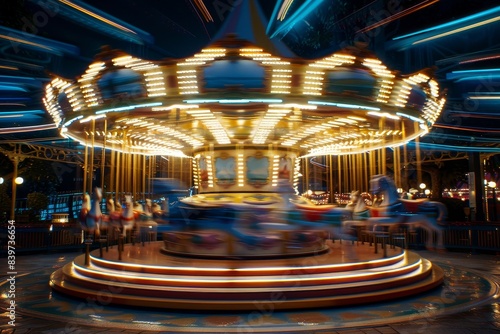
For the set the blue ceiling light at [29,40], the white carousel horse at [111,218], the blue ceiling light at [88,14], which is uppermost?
the blue ceiling light at [88,14]

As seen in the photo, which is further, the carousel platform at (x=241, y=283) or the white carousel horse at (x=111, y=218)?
the white carousel horse at (x=111, y=218)

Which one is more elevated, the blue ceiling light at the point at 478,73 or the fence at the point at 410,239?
the blue ceiling light at the point at 478,73

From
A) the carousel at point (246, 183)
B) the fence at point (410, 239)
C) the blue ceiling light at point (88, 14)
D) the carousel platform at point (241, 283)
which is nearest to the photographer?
the carousel platform at point (241, 283)

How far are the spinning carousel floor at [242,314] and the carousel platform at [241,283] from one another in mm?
90

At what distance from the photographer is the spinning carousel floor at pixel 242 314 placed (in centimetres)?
491

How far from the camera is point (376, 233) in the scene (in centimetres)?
838

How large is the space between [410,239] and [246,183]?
764 centimetres

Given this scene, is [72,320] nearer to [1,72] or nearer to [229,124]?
[229,124]

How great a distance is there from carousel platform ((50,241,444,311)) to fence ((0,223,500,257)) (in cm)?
596

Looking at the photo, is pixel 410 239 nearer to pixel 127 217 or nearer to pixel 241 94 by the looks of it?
pixel 127 217

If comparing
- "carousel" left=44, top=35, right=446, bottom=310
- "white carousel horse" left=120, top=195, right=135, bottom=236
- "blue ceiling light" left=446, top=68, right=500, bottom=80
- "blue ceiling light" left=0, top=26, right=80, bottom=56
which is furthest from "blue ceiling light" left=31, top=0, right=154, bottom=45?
"blue ceiling light" left=446, top=68, right=500, bottom=80

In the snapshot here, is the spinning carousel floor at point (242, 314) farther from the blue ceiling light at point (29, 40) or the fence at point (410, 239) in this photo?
the fence at point (410, 239)

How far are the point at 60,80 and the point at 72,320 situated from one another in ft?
12.4

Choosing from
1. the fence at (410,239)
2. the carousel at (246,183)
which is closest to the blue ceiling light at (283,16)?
the carousel at (246,183)
